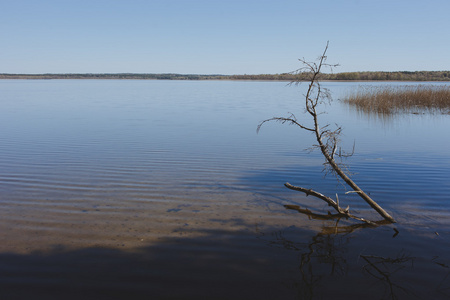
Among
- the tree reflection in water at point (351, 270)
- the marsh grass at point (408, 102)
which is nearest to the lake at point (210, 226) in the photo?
the tree reflection in water at point (351, 270)

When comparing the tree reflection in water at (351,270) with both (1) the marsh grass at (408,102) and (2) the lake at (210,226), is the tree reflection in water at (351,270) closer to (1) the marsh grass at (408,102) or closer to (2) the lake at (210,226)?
(2) the lake at (210,226)

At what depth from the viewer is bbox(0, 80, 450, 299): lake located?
4125 millimetres

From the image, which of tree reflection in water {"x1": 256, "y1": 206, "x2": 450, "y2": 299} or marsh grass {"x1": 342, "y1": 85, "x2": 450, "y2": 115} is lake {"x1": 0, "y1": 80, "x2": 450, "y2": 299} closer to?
tree reflection in water {"x1": 256, "y1": 206, "x2": 450, "y2": 299}

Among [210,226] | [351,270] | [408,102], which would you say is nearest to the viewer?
[351,270]

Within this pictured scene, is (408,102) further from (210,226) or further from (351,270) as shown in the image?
(351,270)

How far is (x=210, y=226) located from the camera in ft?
18.5

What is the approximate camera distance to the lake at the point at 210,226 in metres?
4.12

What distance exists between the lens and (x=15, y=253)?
15.3 feet

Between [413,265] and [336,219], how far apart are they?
1595mm

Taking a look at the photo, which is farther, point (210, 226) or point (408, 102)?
point (408, 102)

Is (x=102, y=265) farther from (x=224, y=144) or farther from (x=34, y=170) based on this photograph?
(x=224, y=144)

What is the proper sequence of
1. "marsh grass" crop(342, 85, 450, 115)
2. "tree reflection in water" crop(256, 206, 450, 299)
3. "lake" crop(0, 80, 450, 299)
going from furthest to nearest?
1. "marsh grass" crop(342, 85, 450, 115)
2. "lake" crop(0, 80, 450, 299)
3. "tree reflection in water" crop(256, 206, 450, 299)

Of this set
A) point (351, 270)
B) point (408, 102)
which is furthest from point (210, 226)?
point (408, 102)

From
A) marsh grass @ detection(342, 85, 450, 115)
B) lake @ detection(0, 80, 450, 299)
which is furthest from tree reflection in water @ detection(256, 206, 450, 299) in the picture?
marsh grass @ detection(342, 85, 450, 115)
